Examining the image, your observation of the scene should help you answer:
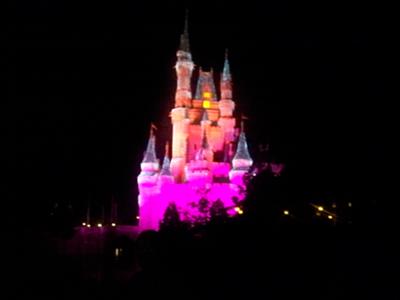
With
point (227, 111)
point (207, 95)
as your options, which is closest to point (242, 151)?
point (227, 111)

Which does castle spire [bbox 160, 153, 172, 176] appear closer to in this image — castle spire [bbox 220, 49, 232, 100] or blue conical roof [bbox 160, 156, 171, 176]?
blue conical roof [bbox 160, 156, 171, 176]

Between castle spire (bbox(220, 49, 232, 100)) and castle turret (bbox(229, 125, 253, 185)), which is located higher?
castle spire (bbox(220, 49, 232, 100))

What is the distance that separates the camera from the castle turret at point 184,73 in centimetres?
3478

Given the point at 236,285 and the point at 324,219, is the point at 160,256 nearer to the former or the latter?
the point at 236,285

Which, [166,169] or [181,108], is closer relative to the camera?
[166,169]

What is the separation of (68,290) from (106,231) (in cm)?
1608

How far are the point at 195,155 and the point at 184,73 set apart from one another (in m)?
5.56

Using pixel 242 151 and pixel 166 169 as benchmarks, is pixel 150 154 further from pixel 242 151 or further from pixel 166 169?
pixel 242 151

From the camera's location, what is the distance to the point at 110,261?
18891 mm

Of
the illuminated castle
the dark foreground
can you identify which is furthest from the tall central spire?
the dark foreground

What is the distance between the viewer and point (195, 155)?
3312cm

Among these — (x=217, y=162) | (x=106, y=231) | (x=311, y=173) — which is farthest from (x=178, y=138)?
(x=311, y=173)

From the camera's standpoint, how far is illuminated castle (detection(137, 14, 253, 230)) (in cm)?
3083

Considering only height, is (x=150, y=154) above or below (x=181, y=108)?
below
